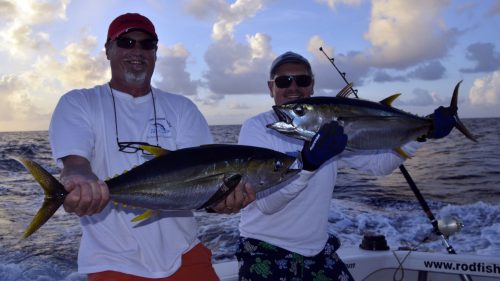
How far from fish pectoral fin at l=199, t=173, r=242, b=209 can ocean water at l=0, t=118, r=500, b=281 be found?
3938 mm

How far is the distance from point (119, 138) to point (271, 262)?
5.45 feet

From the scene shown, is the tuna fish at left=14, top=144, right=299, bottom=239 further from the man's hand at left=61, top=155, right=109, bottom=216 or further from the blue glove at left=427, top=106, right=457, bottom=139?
the blue glove at left=427, top=106, right=457, bottom=139

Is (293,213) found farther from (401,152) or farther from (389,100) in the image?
(389,100)

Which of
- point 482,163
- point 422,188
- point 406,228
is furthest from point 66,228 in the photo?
point 482,163

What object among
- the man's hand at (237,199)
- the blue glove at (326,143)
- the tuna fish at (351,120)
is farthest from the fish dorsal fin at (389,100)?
the man's hand at (237,199)

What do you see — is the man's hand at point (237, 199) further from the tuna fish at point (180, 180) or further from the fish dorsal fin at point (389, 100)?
the fish dorsal fin at point (389, 100)

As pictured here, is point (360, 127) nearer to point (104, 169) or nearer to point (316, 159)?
point (316, 159)

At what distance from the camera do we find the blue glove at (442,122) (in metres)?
3.53

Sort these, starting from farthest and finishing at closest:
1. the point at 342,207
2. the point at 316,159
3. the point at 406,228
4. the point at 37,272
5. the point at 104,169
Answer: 1. the point at 342,207
2. the point at 406,228
3. the point at 37,272
4. the point at 104,169
5. the point at 316,159

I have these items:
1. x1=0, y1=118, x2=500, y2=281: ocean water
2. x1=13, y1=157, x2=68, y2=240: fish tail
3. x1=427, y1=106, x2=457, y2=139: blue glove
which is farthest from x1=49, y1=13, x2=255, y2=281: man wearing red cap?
x1=0, y1=118, x2=500, y2=281: ocean water

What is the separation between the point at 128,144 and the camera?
339 cm

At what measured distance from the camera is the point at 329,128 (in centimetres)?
301

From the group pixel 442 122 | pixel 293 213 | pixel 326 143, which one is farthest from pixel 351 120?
pixel 293 213

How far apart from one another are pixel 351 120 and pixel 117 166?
1.74 metres
